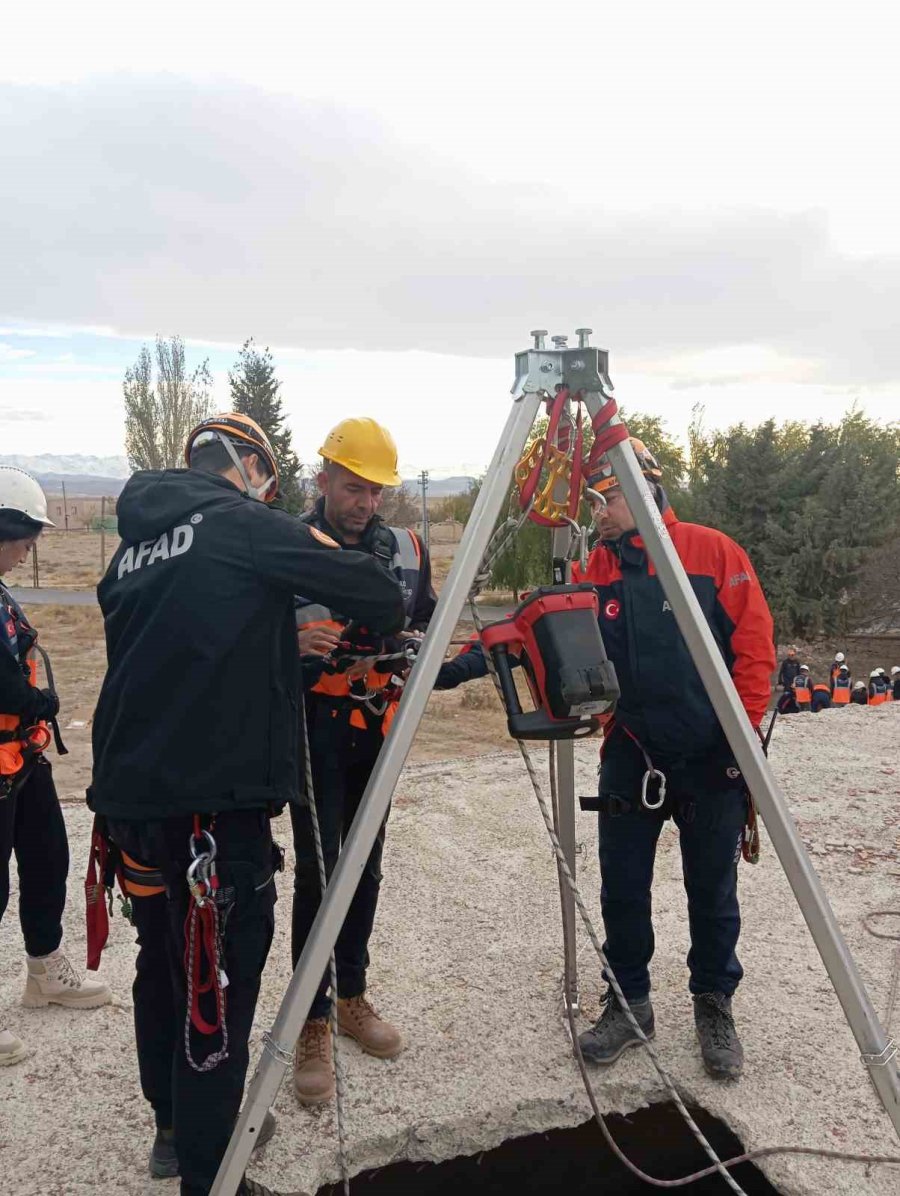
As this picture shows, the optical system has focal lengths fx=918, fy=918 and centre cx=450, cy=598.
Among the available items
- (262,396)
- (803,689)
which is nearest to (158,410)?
(262,396)

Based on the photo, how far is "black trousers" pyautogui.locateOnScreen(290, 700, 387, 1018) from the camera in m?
3.14

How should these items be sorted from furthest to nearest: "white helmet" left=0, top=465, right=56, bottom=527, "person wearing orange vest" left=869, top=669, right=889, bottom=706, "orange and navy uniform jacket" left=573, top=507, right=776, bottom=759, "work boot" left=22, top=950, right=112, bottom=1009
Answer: "person wearing orange vest" left=869, top=669, right=889, bottom=706
"work boot" left=22, top=950, right=112, bottom=1009
"white helmet" left=0, top=465, right=56, bottom=527
"orange and navy uniform jacket" left=573, top=507, right=776, bottom=759

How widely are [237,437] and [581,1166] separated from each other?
8.57 ft

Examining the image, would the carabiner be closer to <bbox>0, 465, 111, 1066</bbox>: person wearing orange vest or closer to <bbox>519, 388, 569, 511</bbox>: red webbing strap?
<bbox>519, 388, 569, 511</bbox>: red webbing strap

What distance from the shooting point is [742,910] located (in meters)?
4.61

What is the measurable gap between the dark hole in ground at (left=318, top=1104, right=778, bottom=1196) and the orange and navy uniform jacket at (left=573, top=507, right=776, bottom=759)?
1.29 meters

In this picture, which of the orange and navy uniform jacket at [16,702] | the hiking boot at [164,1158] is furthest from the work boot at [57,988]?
the hiking boot at [164,1158]

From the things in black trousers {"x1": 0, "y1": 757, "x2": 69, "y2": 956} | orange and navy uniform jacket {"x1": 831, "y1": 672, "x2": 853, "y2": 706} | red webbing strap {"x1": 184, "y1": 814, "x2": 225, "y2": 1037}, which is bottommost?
orange and navy uniform jacket {"x1": 831, "y1": 672, "x2": 853, "y2": 706}

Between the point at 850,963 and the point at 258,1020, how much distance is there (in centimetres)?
245

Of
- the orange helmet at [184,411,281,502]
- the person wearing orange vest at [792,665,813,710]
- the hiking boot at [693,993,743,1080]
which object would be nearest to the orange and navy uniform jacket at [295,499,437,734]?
the orange helmet at [184,411,281,502]

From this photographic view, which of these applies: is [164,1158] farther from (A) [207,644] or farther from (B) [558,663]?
(B) [558,663]

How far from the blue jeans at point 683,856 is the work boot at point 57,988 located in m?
2.13

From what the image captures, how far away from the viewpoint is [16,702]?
3402 millimetres

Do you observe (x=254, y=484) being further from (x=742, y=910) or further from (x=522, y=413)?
(x=742, y=910)
